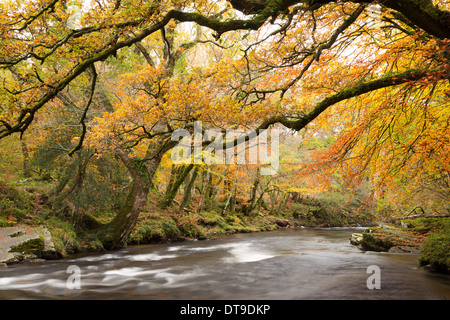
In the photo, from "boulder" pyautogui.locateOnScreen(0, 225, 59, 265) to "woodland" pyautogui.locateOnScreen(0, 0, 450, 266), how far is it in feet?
2.03

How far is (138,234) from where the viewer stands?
12.3 meters

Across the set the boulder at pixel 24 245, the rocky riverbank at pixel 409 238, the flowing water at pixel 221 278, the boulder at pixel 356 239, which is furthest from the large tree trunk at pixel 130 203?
the boulder at pixel 356 239

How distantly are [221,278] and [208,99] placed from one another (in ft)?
18.0

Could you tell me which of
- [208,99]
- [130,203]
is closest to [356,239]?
[208,99]

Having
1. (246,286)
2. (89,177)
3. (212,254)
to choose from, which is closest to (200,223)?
(212,254)

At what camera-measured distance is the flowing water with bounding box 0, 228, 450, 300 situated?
505 cm

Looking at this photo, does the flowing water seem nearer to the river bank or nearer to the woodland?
the river bank

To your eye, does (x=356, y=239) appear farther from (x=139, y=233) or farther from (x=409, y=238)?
(x=139, y=233)

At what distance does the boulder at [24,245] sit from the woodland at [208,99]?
617 millimetres

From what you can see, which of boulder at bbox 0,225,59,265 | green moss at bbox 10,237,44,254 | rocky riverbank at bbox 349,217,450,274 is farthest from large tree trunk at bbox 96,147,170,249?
rocky riverbank at bbox 349,217,450,274

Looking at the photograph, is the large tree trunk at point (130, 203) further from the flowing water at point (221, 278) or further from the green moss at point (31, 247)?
the green moss at point (31, 247)

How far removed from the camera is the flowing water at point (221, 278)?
5055 mm

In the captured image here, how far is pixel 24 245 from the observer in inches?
321
